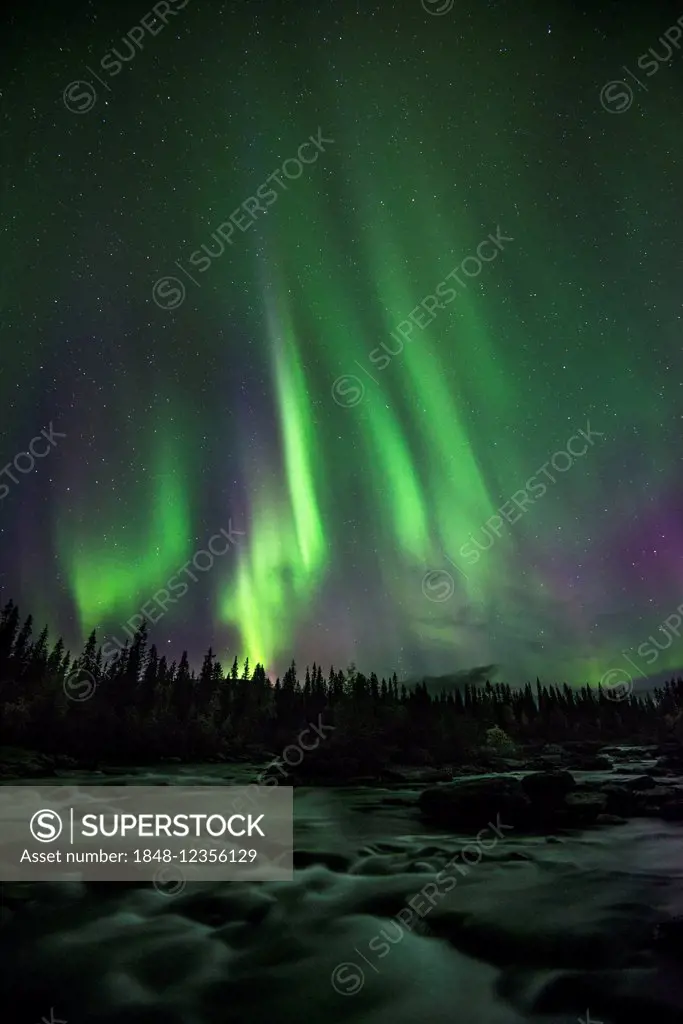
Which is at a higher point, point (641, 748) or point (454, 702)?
point (454, 702)

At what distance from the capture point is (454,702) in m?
94.8

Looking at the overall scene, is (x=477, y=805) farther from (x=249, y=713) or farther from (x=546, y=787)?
(x=249, y=713)

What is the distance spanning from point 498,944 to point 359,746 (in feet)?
132

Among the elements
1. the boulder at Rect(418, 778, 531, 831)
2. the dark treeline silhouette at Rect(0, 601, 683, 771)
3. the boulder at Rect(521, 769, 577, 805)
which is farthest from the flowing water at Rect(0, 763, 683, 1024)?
the dark treeline silhouette at Rect(0, 601, 683, 771)

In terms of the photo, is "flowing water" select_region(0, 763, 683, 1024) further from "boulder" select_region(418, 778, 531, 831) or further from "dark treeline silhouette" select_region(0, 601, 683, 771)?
"dark treeline silhouette" select_region(0, 601, 683, 771)

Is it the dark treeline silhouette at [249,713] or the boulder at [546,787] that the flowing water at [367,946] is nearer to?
the boulder at [546,787]

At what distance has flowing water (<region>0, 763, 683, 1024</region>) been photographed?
9133mm

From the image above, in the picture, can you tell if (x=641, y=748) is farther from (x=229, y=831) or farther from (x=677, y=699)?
(x=229, y=831)

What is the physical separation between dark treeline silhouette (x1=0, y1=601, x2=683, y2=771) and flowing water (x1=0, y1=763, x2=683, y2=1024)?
3206 cm

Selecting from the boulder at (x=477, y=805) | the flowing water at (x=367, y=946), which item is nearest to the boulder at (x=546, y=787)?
the boulder at (x=477, y=805)

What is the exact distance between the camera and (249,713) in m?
77.6

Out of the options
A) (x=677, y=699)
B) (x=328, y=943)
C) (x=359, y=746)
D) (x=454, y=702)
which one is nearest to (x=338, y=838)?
(x=328, y=943)

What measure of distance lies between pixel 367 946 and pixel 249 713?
7078 centimetres

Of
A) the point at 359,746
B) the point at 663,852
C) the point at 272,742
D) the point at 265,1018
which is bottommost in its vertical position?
the point at 265,1018
